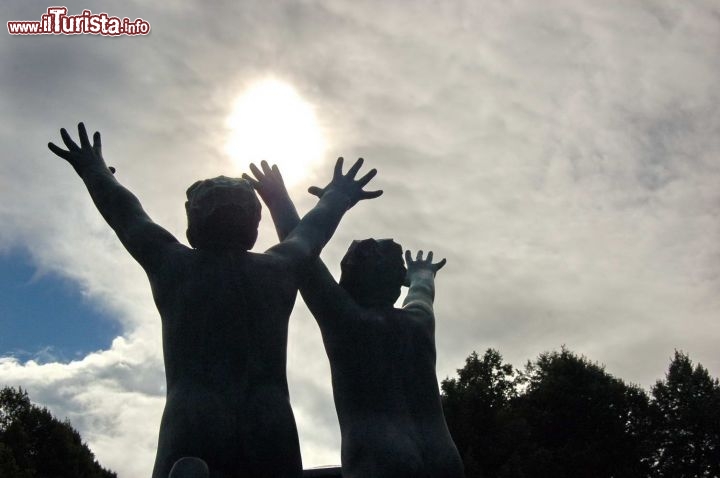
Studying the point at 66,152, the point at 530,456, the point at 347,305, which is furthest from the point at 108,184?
the point at 530,456

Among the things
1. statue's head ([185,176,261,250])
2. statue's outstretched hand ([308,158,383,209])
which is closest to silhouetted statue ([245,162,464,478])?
statue's outstretched hand ([308,158,383,209])

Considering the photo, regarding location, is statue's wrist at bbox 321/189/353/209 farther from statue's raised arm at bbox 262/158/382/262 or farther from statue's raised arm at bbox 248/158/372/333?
statue's raised arm at bbox 248/158/372/333

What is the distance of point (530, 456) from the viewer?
974 inches

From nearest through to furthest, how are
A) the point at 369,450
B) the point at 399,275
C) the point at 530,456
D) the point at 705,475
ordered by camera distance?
the point at 369,450
the point at 399,275
the point at 530,456
the point at 705,475

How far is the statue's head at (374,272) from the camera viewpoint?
608 centimetres

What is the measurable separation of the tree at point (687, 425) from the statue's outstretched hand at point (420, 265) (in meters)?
23.3

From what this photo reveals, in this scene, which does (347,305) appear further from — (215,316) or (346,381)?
(215,316)

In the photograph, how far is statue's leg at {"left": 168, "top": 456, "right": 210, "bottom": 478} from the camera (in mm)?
3949

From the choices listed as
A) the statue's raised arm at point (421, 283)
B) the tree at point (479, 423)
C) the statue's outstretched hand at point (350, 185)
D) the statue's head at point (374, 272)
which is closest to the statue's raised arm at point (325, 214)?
the statue's outstretched hand at point (350, 185)

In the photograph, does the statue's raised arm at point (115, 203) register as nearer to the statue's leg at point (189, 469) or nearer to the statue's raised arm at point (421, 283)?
the statue's leg at point (189, 469)

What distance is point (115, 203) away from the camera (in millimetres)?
5199

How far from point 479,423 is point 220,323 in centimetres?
2220

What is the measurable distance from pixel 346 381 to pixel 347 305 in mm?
598

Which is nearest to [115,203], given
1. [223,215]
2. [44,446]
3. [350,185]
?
[223,215]
